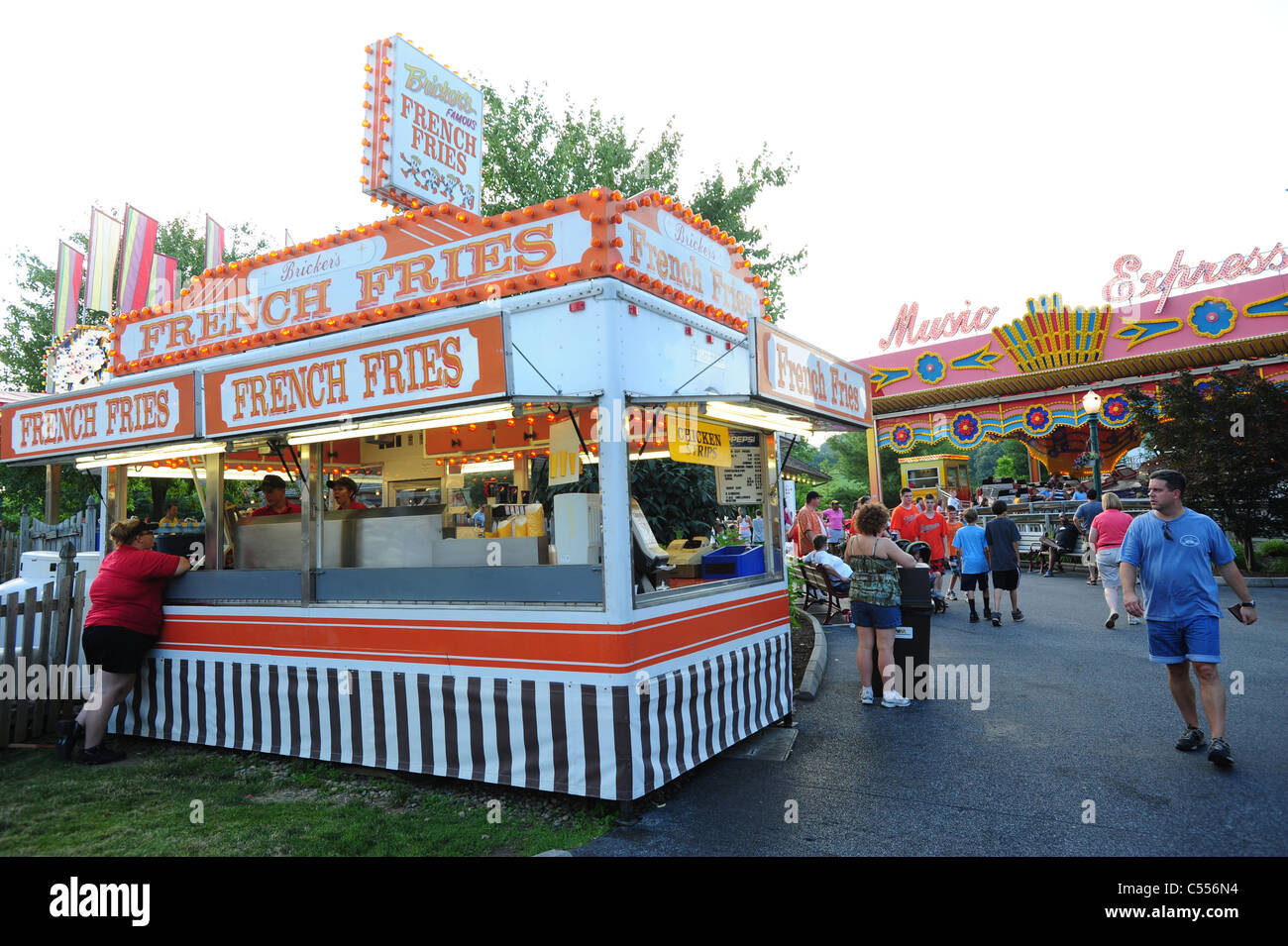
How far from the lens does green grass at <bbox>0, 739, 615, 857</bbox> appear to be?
404 cm

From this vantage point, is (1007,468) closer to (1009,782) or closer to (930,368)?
(930,368)

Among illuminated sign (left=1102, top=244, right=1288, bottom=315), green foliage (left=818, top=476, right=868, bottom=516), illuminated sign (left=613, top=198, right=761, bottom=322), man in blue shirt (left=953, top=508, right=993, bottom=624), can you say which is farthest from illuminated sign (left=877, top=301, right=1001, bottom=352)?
green foliage (left=818, top=476, right=868, bottom=516)

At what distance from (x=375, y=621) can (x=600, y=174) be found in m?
12.4

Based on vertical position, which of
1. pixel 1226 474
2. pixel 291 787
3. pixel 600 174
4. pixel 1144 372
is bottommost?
pixel 291 787

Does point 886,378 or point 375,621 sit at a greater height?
point 886,378

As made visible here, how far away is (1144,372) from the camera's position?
20.7 metres

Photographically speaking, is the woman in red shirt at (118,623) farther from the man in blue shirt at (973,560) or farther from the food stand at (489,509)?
the man in blue shirt at (973,560)

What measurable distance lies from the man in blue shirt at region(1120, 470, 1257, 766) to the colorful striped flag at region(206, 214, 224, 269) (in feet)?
36.6

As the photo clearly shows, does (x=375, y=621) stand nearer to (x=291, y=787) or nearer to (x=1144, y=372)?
(x=291, y=787)

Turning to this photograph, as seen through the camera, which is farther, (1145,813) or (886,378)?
(886,378)

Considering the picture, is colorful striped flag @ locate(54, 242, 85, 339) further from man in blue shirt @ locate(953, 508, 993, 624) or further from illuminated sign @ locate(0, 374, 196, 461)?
man in blue shirt @ locate(953, 508, 993, 624)
